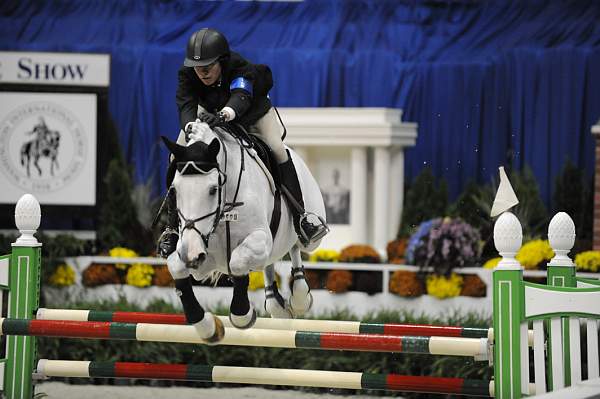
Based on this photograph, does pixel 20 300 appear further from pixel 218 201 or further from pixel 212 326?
pixel 218 201

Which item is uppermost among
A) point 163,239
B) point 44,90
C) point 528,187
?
point 44,90

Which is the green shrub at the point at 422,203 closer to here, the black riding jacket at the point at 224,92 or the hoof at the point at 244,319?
the black riding jacket at the point at 224,92

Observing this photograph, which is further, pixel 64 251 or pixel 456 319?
pixel 64 251

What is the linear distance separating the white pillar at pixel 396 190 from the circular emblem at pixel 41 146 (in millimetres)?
2779

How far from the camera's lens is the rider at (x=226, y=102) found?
5.12 m

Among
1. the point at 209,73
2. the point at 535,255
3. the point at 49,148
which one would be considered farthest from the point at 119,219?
Answer: the point at 209,73

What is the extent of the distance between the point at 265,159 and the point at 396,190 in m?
4.96

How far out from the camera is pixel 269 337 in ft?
16.9

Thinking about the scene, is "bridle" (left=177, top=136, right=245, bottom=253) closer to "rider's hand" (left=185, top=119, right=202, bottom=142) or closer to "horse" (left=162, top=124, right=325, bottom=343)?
"horse" (left=162, top=124, right=325, bottom=343)

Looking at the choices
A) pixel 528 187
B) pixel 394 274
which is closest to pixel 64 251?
pixel 394 274

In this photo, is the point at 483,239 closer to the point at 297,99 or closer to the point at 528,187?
the point at 528,187

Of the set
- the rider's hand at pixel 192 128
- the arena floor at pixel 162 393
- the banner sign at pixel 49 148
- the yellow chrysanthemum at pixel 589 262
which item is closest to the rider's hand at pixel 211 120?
the rider's hand at pixel 192 128

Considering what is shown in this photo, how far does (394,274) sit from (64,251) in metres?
2.76

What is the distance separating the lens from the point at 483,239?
1002cm
